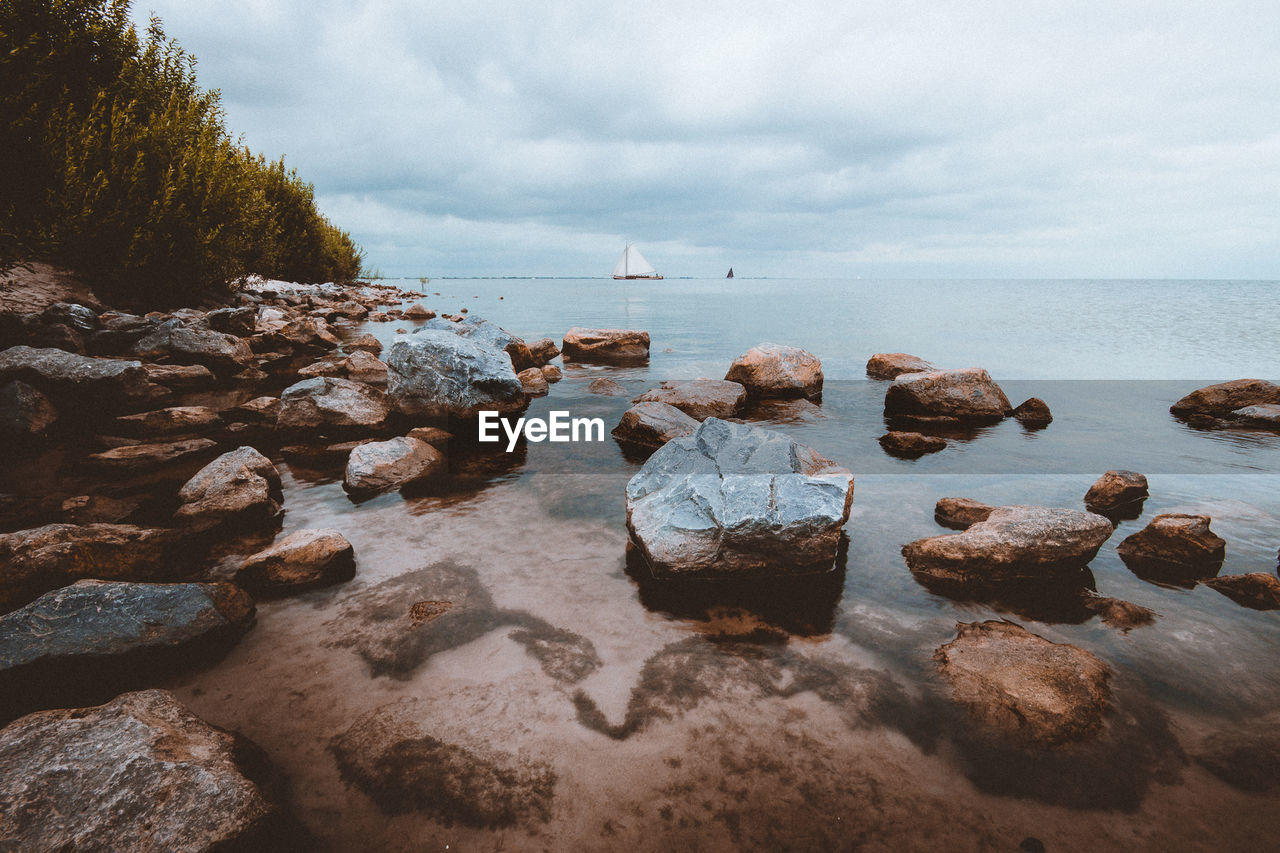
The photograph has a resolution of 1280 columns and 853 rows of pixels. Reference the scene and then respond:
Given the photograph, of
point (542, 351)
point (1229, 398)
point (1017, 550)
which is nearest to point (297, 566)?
point (1017, 550)

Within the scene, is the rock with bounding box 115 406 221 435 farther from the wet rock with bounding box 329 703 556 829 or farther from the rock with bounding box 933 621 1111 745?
the rock with bounding box 933 621 1111 745

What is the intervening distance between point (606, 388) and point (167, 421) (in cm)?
944

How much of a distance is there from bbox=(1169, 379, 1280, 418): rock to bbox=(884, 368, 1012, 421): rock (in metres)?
4.99

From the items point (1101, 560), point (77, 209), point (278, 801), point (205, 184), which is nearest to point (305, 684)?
point (278, 801)

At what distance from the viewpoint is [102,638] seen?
3.70m

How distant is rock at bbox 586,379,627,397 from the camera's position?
49.0ft

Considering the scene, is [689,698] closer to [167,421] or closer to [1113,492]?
[1113,492]

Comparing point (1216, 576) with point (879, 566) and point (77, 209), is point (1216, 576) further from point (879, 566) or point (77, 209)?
point (77, 209)

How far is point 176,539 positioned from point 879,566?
7.42 metres

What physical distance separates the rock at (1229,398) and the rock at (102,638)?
19291 millimetres

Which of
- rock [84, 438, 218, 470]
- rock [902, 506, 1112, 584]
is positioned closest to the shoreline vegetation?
rock [84, 438, 218, 470]

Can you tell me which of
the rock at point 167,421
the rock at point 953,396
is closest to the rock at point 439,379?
the rock at point 167,421

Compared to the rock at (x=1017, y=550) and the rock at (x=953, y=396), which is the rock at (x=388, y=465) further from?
the rock at (x=953, y=396)

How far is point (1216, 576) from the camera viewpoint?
5.43 metres
